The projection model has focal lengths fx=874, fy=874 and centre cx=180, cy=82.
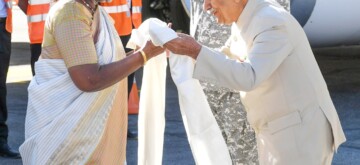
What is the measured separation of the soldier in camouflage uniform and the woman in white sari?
1000 millimetres

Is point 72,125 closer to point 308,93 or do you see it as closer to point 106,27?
point 106,27

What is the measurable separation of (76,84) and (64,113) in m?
0.15

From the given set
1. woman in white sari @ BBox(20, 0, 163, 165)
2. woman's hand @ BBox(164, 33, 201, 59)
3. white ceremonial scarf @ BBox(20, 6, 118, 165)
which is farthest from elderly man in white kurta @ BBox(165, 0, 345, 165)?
white ceremonial scarf @ BBox(20, 6, 118, 165)

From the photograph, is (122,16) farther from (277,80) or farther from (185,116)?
(277,80)

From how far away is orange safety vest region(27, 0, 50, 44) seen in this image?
264 inches

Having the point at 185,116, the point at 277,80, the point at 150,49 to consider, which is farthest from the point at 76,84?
the point at 277,80

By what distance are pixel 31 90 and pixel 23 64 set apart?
8.46m

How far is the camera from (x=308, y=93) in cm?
346

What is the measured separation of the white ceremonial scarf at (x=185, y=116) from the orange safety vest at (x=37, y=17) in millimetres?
2604

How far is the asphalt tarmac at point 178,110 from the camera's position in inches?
264

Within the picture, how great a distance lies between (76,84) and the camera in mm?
3725

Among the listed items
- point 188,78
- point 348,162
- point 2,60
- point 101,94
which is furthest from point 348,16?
point 101,94

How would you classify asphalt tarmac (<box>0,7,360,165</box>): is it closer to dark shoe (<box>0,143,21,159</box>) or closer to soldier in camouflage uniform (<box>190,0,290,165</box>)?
dark shoe (<box>0,143,21,159</box>)

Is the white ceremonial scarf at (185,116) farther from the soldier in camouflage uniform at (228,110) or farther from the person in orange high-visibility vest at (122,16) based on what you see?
the person in orange high-visibility vest at (122,16)
